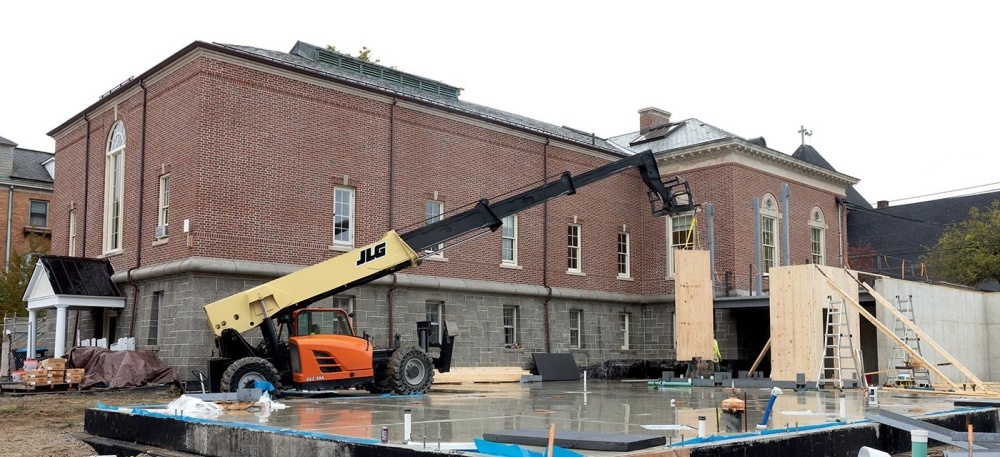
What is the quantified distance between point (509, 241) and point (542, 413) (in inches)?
685

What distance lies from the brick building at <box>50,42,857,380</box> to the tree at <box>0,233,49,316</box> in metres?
11.4

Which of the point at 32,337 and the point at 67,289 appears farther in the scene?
the point at 32,337

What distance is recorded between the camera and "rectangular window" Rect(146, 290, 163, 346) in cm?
2398

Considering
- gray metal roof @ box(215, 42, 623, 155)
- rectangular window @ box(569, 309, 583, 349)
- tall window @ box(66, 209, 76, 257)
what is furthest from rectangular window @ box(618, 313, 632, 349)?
tall window @ box(66, 209, 76, 257)

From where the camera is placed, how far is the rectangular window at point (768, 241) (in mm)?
35750

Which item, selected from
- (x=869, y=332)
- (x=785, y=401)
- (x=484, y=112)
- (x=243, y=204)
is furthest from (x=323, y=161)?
(x=869, y=332)

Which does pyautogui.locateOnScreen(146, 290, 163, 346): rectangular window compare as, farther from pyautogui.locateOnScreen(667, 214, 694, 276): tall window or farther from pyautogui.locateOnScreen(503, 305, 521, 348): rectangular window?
pyautogui.locateOnScreen(667, 214, 694, 276): tall window

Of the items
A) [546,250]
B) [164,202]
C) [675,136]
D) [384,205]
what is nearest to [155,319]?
[164,202]

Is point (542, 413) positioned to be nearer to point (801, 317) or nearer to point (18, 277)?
point (801, 317)

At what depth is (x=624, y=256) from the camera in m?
35.8

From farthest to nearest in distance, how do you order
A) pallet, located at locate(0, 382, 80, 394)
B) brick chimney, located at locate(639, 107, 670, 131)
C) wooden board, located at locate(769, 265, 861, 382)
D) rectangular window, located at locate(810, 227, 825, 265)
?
brick chimney, located at locate(639, 107, 670, 131) < rectangular window, located at locate(810, 227, 825, 265) < wooden board, located at locate(769, 265, 861, 382) < pallet, located at locate(0, 382, 80, 394)

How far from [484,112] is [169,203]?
13.1 m

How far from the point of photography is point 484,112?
33.8 metres

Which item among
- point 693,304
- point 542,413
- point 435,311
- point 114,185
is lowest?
point 542,413
